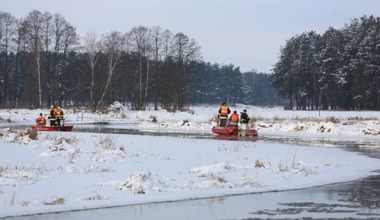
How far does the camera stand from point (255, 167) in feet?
50.0

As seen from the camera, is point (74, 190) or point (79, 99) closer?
point (74, 190)

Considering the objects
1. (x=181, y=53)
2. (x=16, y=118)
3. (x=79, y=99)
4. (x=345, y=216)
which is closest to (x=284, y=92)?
(x=181, y=53)

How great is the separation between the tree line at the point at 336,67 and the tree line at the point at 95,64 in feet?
62.1

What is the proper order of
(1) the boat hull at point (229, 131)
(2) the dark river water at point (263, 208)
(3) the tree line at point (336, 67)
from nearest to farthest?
1. (2) the dark river water at point (263, 208)
2. (1) the boat hull at point (229, 131)
3. (3) the tree line at point (336, 67)

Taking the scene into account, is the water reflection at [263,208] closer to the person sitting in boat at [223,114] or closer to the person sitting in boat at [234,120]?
the person sitting in boat at [234,120]

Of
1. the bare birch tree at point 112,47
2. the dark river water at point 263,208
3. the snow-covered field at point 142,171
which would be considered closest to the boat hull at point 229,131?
the snow-covered field at point 142,171

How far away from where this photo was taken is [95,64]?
69.6 metres

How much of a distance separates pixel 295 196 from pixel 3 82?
261 feet

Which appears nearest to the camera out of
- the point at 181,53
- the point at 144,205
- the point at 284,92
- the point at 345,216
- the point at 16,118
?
the point at 345,216

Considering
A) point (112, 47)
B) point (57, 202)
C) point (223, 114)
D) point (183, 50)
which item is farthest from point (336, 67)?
point (57, 202)

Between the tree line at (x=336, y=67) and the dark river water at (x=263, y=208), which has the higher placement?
the tree line at (x=336, y=67)

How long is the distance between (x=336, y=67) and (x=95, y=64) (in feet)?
134

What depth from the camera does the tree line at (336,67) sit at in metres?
77.8

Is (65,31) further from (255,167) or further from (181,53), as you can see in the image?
(255,167)
